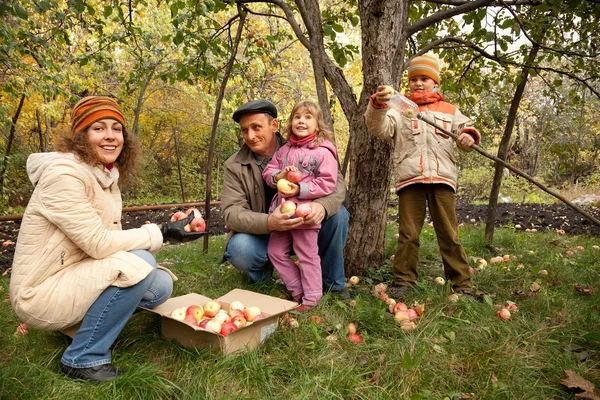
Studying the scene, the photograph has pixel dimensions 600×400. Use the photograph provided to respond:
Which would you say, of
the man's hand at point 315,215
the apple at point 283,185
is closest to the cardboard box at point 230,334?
the man's hand at point 315,215

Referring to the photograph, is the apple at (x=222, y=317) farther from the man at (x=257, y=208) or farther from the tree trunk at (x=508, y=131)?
the tree trunk at (x=508, y=131)

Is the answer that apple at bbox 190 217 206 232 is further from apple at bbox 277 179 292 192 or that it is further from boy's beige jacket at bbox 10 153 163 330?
apple at bbox 277 179 292 192

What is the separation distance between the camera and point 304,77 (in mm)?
15344

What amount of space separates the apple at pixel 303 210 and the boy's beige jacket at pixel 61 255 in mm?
961

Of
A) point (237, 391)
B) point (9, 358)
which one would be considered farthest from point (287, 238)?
point (9, 358)

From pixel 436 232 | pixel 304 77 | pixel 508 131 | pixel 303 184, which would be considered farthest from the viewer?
pixel 304 77

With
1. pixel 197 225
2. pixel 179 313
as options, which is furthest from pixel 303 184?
pixel 179 313

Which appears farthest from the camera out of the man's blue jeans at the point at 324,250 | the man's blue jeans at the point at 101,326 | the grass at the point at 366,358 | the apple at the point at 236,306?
the man's blue jeans at the point at 324,250

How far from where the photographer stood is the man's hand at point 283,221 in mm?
2521

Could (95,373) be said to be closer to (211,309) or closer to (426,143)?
(211,309)

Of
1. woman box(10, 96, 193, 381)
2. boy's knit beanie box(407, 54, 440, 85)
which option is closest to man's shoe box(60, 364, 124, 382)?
woman box(10, 96, 193, 381)

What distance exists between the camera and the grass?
5.55ft

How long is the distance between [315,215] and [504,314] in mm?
1271

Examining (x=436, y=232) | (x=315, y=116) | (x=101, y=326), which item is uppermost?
(x=315, y=116)
